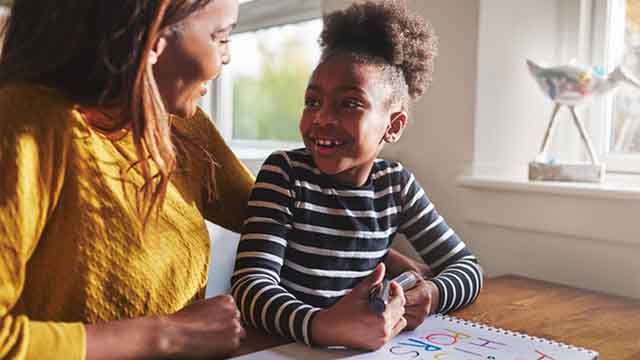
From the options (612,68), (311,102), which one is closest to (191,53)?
(311,102)

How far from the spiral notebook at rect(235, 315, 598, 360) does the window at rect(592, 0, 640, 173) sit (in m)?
0.69

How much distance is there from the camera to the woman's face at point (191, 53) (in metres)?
0.69

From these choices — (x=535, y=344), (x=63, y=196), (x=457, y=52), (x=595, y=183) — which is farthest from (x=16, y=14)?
(x=595, y=183)

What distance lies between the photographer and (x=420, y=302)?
33.2 inches

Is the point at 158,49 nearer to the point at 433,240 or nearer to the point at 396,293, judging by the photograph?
the point at 396,293

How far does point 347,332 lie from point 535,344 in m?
0.22

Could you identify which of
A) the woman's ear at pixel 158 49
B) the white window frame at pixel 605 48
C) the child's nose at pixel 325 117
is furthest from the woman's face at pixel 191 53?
the white window frame at pixel 605 48

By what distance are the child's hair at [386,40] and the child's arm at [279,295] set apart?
18 cm

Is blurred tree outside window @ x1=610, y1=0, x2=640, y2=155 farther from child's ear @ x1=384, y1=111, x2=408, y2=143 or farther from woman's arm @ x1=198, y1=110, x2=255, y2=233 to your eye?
woman's arm @ x1=198, y1=110, x2=255, y2=233

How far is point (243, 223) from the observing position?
37.9 inches

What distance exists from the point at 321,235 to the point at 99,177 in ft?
1.08

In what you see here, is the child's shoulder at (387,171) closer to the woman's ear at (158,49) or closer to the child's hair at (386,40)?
the child's hair at (386,40)

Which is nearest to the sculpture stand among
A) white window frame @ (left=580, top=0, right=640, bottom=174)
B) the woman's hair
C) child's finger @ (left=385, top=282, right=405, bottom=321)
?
white window frame @ (left=580, top=0, right=640, bottom=174)

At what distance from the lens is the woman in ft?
1.98
